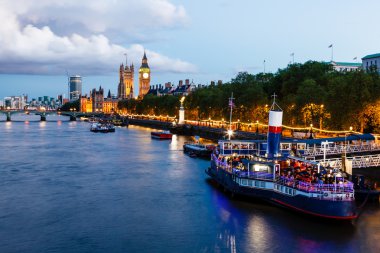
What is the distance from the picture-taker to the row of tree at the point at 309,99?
66.0 metres

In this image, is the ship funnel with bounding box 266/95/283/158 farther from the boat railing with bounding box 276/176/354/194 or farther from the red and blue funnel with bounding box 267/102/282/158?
the boat railing with bounding box 276/176/354/194

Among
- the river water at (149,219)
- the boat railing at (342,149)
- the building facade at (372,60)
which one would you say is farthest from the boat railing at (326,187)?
the building facade at (372,60)

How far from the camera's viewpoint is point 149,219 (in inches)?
1401

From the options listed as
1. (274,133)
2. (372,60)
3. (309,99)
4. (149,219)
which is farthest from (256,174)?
(372,60)

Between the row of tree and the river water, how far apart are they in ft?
81.5

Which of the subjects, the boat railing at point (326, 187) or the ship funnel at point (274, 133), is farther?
the ship funnel at point (274, 133)

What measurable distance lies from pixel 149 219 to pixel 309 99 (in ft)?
175

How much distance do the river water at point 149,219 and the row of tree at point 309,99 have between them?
81.5 ft

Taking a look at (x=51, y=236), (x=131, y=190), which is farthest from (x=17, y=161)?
(x=51, y=236)

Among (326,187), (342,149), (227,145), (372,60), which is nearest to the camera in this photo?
(326,187)

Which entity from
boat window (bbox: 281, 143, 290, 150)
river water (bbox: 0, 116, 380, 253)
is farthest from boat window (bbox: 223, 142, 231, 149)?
boat window (bbox: 281, 143, 290, 150)

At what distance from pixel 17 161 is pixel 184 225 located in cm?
3939

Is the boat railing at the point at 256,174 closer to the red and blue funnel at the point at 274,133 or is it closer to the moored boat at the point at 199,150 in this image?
the red and blue funnel at the point at 274,133

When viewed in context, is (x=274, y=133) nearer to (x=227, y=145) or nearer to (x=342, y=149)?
(x=227, y=145)
